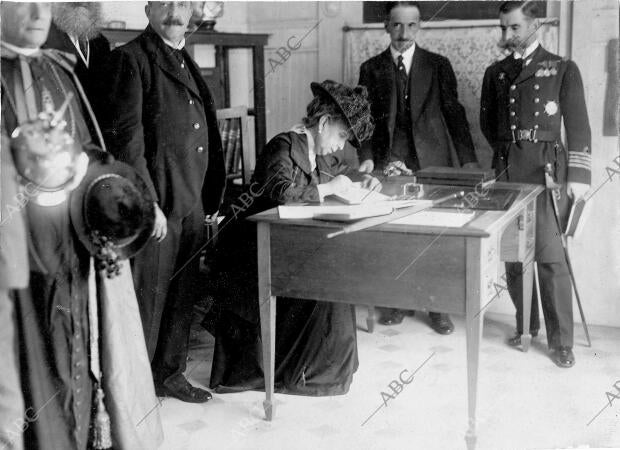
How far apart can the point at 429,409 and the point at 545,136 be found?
4.65 feet

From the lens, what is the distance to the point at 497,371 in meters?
3.58

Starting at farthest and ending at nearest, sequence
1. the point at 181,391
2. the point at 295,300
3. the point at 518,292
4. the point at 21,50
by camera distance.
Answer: the point at 518,292
the point at 295,300
the point at 181,391
the point at 21,50

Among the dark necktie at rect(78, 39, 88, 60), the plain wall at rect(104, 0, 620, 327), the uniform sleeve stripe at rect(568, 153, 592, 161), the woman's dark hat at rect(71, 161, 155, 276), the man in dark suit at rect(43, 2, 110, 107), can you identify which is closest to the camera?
the woman's dark hat at rect(71, 161, 155, 276)

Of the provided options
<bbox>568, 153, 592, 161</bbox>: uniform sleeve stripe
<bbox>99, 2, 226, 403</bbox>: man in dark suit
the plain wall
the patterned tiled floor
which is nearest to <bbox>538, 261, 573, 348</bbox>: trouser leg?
the patterned tiled floor

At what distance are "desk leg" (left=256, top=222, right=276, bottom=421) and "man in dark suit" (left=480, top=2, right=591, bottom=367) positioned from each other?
4.74 ft

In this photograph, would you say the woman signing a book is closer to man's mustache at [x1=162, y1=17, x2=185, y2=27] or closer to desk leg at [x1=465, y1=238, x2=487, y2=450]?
man's mustache at [x1=162, y1=17, x2=185, y2=27]

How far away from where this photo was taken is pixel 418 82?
4090mm

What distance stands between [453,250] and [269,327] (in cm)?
83

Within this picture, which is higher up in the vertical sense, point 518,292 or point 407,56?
point 407,56

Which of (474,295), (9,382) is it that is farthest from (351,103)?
(9,382)

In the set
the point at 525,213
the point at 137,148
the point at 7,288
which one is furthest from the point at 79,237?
the point at 525,213

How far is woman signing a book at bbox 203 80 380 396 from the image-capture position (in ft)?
10.3

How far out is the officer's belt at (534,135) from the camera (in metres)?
3.65

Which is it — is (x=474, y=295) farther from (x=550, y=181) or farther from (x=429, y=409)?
(x=550, y=181)
